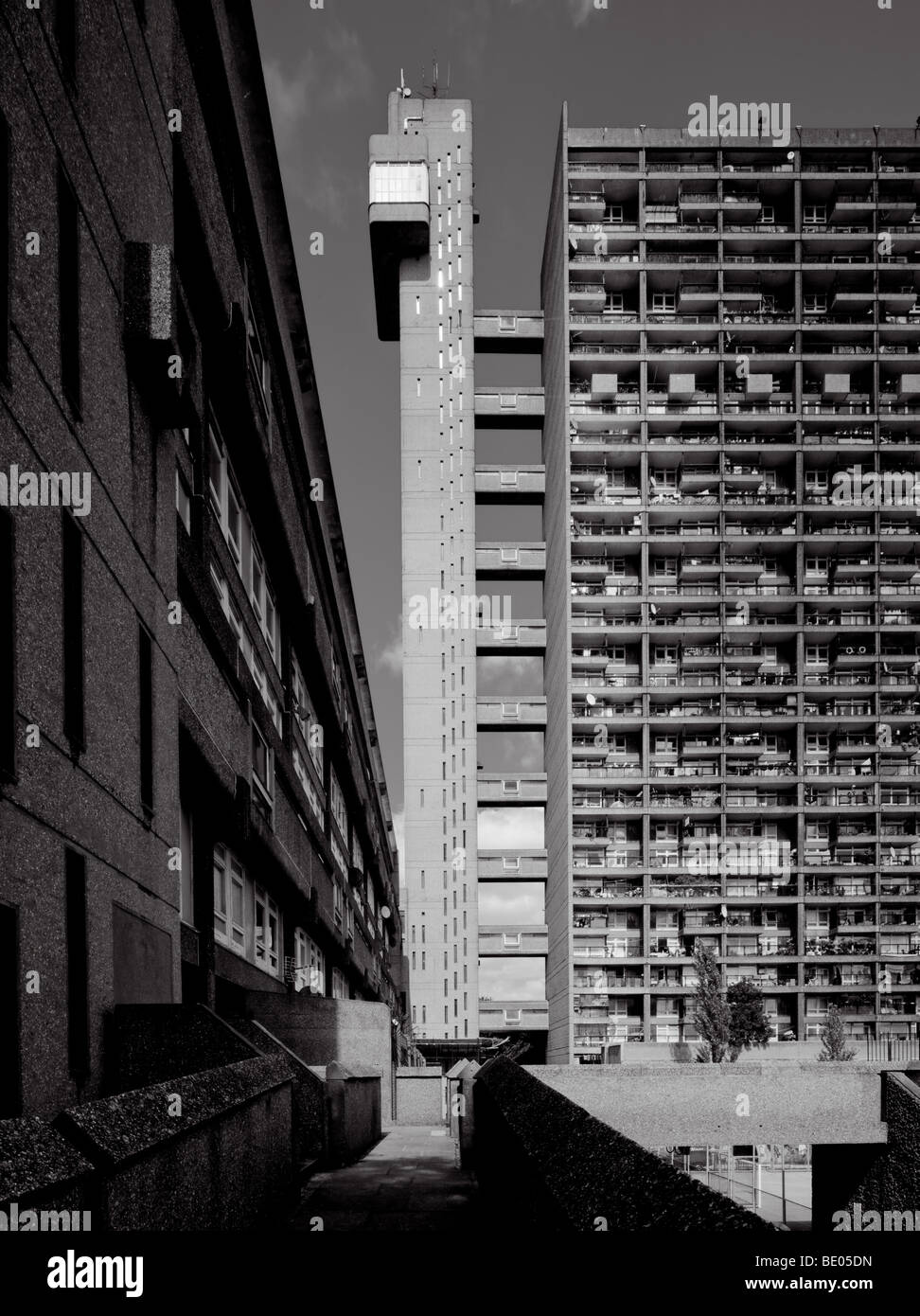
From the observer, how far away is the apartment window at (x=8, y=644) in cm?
872

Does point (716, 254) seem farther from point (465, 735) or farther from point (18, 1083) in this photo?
point (18, 1083)

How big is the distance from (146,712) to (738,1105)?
20.2 m

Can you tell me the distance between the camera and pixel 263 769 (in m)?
22.4

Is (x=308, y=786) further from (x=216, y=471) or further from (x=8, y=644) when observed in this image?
(x=8, y=644)

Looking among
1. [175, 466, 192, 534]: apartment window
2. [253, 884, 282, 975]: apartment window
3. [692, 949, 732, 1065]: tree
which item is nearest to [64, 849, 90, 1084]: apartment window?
[175, 466, 192, 534]: apartment window

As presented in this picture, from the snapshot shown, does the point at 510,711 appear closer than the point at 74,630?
No

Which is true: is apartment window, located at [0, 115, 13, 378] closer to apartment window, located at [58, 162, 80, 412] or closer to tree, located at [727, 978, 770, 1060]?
apartment window, located at [58, 162, 80, 412]

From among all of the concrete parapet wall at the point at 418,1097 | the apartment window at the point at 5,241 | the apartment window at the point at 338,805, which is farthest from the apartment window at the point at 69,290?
the concrete parapet wall at the point at 418,1097

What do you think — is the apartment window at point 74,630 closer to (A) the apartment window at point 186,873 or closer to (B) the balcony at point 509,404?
(A) the apartment window at point 186,873

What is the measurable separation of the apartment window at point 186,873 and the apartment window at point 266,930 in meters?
6.14

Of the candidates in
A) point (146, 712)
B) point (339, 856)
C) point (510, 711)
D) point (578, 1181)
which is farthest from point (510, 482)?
point (578, 1181)

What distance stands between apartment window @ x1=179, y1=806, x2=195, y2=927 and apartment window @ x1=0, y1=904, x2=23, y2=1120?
8.26 meters

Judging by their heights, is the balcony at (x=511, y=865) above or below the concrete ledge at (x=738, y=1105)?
above
